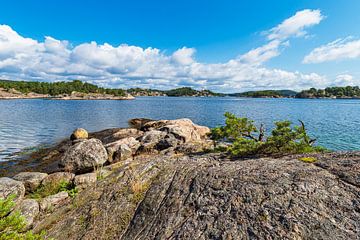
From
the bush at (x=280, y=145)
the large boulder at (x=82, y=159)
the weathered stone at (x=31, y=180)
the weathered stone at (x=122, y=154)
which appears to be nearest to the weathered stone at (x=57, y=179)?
the weathered stone at (x=31, y=180)

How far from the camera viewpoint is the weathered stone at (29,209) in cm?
915

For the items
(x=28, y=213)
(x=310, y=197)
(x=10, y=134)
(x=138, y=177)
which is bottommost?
(x=10, y=134)

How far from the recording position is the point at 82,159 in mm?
16891

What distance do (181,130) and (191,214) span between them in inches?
672

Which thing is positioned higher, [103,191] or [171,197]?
[171,197]

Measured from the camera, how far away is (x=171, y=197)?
7086 mm

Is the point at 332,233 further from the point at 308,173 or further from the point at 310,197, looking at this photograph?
the point at 308,173

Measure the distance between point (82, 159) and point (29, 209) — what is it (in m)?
7.40

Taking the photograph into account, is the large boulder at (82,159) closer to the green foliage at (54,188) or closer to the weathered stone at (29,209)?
the green foliage at (54,188)

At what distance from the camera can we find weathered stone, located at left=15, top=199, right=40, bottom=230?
30.0 feet

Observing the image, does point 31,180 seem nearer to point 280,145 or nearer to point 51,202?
point 51,202

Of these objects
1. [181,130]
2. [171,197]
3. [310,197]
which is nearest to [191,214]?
[171,197]

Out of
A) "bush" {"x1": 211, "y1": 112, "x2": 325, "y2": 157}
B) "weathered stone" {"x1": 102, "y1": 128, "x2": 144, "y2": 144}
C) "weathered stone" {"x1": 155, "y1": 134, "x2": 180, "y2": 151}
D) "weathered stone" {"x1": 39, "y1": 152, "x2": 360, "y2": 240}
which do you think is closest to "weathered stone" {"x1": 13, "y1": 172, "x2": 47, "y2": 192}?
"weathered stone" {"x1": 39, "y1": 152, "x2": 360, "y2": 240}

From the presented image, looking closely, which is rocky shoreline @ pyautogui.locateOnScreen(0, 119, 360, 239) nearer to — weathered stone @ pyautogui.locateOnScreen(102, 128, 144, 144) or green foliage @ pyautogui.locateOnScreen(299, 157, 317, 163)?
green foliage @ pyautogui.locateOnScreen(299, 157, 317, 163)
